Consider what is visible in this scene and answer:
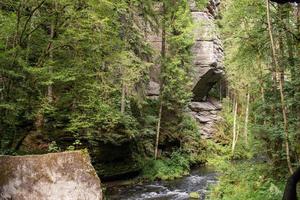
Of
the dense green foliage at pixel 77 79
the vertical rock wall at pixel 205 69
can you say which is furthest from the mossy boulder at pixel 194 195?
the vertical rock wall at pixel 205 69

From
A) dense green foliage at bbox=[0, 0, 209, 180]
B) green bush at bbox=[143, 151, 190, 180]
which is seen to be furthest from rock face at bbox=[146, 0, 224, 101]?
green bush at bbox=[143, 151, 190, 180]

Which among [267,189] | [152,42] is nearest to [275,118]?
[267,189]

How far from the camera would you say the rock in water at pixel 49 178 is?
748 centimetres

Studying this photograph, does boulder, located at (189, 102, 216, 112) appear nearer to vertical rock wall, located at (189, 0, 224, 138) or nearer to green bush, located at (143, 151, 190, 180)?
vertical rock wall, located at (189, 0, 224, 138)

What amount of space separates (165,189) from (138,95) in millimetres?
8632

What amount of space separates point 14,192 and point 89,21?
7.42 m

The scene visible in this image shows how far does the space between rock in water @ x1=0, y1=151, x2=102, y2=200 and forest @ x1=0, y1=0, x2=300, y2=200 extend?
17cm

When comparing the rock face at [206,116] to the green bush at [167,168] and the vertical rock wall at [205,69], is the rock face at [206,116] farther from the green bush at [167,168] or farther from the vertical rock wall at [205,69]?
the green bush at [167,168]

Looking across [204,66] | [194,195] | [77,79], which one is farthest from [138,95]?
[194,195]

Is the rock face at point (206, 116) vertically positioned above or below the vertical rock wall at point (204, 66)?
below

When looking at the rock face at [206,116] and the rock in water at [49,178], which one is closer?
the rock in water at [49,178]

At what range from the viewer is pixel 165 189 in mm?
16391

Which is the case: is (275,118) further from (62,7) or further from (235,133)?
(235,133)

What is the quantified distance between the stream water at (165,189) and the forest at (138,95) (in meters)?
0.05
